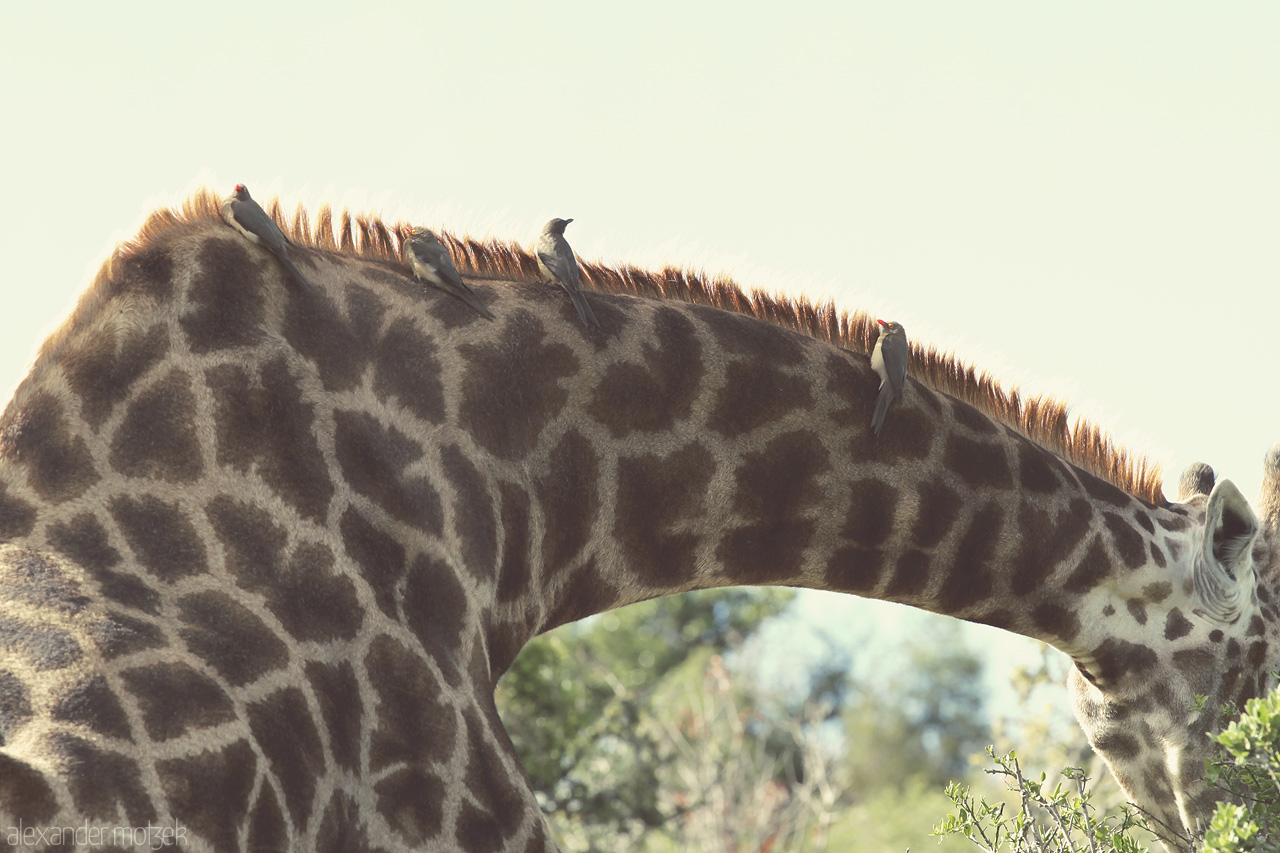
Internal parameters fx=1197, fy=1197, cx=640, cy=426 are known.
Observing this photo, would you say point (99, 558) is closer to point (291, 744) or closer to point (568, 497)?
point (291, 744)

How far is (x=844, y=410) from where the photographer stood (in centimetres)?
425

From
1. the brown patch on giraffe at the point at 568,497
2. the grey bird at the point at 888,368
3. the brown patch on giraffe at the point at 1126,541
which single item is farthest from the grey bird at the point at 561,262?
the brown patch on giraffe at the point at 1126,541

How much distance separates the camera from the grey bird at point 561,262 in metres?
3.94

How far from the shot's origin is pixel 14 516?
10.2 ft

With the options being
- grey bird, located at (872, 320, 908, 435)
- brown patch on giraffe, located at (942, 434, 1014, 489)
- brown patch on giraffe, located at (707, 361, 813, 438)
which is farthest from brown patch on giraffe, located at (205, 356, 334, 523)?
brown patch on giraffe, located at (942, 434, 1014, 489)

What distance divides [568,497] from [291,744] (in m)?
1.16

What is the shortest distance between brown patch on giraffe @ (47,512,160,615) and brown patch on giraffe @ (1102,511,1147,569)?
3439mm

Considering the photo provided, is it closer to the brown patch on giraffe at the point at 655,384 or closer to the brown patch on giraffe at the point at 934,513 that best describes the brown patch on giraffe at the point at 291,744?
the brown patch on giraffe at the point at 655,384

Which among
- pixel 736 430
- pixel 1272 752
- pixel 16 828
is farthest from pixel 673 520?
pixel 16 828

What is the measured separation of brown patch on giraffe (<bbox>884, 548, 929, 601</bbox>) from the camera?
434cm

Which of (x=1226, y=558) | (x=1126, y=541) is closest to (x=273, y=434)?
(x=1126, y=541)

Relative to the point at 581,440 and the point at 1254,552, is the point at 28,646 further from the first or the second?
the point at 1254,552

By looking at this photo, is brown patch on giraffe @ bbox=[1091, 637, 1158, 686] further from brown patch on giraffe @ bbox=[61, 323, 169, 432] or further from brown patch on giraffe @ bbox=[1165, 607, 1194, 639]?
brown patch on giraffe @ bbox=[61, 323, 169, 432]

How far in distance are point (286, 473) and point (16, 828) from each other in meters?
1.11
